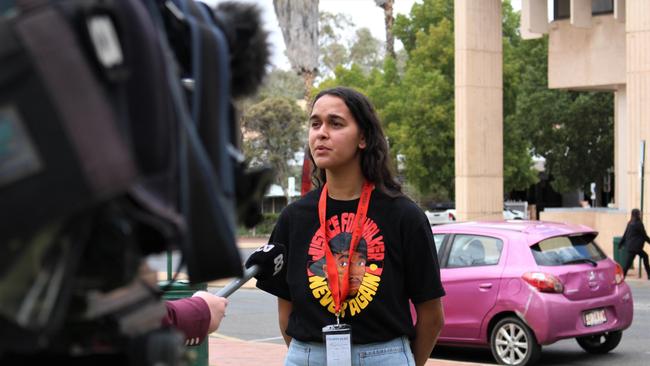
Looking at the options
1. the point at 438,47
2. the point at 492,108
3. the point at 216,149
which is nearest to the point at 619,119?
the point at 492,108

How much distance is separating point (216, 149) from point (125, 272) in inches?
12.2

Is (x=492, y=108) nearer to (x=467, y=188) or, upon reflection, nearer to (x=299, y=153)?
(x=467, y=188)

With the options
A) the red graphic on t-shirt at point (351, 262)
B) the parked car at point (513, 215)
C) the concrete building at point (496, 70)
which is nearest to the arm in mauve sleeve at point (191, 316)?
the red graphic on t-shirt at point (351, 262)

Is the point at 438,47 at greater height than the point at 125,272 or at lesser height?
greater

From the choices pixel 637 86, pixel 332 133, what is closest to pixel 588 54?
pixel 637 86

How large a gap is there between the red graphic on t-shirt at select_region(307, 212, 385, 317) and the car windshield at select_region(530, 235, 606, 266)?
7.52 m

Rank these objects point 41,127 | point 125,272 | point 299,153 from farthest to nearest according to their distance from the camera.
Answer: point 299,153 < point 125,272 < point 41,127

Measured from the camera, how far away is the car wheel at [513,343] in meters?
11.4

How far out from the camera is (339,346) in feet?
13.8

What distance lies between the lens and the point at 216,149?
1.88 m

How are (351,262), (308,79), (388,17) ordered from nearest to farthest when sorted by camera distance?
(351,262), (308,79), (388,17)

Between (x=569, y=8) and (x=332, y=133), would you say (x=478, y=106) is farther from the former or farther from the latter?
(x=332, y=133)

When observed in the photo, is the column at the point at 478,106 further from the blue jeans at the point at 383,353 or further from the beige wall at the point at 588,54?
the blue jeans at the point at 383,353

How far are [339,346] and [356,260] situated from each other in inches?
13.7
